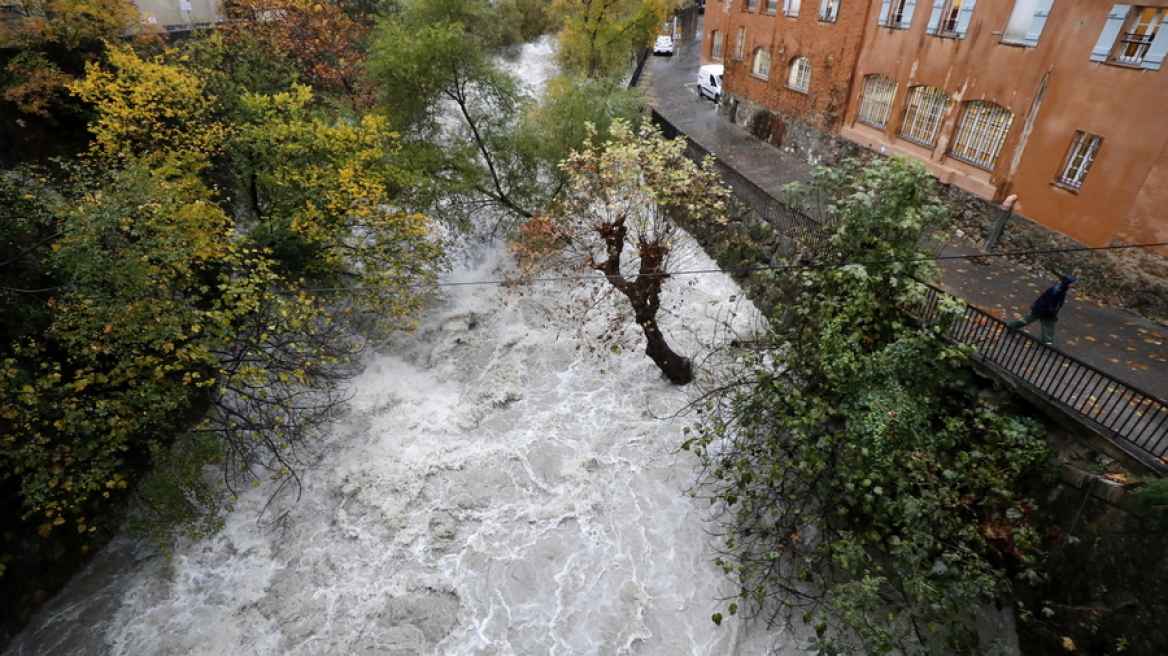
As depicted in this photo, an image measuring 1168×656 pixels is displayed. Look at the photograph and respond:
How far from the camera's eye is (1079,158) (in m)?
10.2

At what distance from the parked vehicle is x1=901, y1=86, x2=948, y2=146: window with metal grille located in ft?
81.6

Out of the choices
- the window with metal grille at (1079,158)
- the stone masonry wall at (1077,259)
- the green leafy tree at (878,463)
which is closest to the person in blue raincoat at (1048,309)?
the stone masonry wall at (1077,259)

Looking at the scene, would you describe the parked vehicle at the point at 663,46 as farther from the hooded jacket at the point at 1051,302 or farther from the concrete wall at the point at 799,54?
the hooded jacket at the point at 1051,302

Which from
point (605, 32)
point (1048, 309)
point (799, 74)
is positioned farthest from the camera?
point (605, 32)

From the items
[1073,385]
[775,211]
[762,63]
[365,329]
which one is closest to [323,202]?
[365,329]

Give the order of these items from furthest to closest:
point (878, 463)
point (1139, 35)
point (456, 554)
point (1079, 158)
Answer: point (1079, 158), point (456, 554), point (1139, 35), point (878, 463)

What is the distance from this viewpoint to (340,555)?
959cm

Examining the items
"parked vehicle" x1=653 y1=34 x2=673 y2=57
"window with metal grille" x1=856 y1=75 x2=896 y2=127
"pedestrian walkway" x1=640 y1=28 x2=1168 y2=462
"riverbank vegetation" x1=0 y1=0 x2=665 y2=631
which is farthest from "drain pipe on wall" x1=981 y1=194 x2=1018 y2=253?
"parked vehicle" x1=653 y1=34 x2=673 y2=57

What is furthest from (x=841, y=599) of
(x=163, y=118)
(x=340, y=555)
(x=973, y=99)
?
(x=163, y=118)

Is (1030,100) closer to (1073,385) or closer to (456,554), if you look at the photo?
(1073,385)

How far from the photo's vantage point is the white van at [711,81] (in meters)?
24.6

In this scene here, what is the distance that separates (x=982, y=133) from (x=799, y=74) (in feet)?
24.9

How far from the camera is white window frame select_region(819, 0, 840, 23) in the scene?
52.9 feet

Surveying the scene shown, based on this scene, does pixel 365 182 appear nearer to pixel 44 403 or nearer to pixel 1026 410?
pixel 44 403
